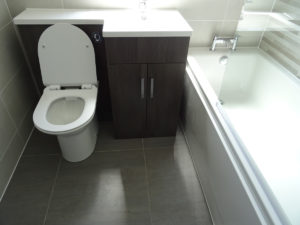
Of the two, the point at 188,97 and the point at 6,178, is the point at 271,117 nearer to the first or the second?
the point at 188,97

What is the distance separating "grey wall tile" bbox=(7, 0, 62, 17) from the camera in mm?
1564

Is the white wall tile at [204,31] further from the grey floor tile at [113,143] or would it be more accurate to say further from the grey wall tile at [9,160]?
the grey wall tile at [9,160]

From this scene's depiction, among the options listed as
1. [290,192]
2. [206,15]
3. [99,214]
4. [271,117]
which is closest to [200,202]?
[290,192]

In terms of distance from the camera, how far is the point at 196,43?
1904 millimetres

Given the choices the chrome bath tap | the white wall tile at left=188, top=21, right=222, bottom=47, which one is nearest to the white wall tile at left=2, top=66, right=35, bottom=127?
the white wall tile at left=188, top=21, right=222, bottom=47

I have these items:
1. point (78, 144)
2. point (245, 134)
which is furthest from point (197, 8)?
point (78, 144)

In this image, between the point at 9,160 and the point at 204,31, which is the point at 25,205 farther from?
the point at 204,31

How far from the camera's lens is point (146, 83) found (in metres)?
1.50

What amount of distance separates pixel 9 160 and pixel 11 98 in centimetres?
44

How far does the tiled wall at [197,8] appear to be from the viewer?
159 cm

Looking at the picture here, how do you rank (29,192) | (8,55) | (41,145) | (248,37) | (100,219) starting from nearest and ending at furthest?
(100,219), (29,192), (8,55), (41,145), (248,37)

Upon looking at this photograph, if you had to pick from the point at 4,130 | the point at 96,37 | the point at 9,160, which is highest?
the point at 96,37

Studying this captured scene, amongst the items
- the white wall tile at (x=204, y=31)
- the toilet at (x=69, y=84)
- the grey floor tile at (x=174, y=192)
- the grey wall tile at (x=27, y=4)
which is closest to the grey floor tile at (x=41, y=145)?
the toilet at (x=69, y=84)

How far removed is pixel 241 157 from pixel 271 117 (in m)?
0.88
